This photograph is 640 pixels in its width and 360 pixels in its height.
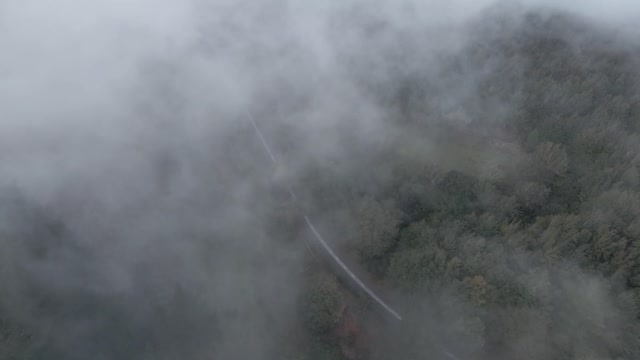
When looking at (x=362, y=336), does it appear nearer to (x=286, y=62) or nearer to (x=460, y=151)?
(x=460, y=151)

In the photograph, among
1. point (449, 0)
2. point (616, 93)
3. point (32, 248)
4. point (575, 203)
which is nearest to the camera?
point (32, 248)

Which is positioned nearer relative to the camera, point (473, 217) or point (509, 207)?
point (473, 217)

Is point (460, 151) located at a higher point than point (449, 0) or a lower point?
lower

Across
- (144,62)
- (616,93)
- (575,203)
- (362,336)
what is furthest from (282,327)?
(616,93)

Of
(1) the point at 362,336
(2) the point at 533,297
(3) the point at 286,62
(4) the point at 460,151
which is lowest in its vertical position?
(1) the point at 362,336

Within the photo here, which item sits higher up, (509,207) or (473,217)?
(509,207)

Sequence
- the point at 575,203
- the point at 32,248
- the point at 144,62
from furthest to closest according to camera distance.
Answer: the point at 144,62 < the point at 575,203 < the point at 32,248

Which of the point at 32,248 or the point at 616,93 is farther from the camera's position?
the point at 616,93
